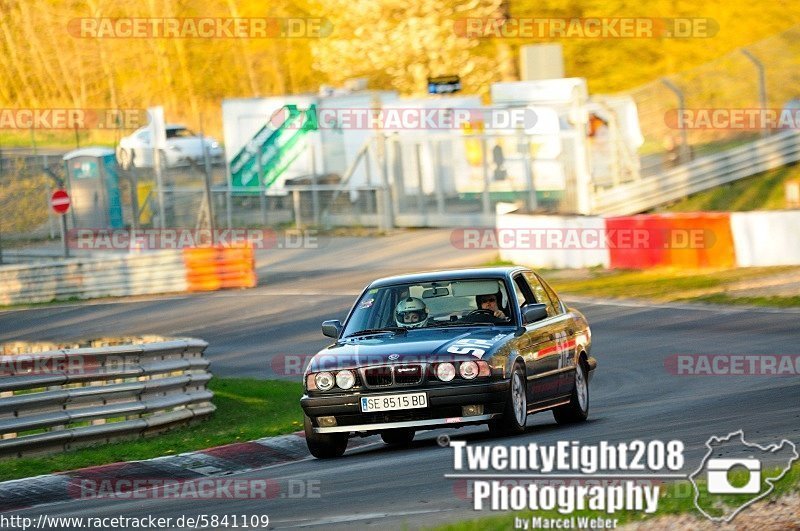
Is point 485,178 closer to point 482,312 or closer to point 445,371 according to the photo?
point 482,312

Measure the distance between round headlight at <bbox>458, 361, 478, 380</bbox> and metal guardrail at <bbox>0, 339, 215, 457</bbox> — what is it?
3.45 metres

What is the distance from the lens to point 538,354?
11469 mm

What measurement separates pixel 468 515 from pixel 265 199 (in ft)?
104

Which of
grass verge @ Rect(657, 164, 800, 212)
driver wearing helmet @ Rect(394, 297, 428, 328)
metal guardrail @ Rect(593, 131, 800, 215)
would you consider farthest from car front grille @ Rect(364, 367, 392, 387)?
metal guardrail @ Rect(593, 131, 800, 215)

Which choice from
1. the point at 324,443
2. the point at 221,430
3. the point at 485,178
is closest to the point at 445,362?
the point at 324,443

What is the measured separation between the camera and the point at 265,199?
1539 inches

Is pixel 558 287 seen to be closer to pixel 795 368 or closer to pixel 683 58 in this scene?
pixel 795 368

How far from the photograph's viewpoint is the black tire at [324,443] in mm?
11031

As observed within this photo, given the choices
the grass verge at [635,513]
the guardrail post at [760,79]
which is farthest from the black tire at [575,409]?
the guardrail post at [760,79]

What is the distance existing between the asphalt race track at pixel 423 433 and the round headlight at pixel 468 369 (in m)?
0.50

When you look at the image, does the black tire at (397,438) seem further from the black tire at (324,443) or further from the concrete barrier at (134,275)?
the concrete barrier at (134,275)

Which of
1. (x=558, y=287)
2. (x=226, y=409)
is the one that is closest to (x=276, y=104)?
(x=558, y=287)

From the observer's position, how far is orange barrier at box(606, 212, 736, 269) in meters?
25.5

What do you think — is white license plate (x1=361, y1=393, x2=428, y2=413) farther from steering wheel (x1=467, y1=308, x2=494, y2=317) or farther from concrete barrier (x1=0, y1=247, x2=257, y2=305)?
concrete barrier (x1=0, y1=247, x2=257, y2=305)
